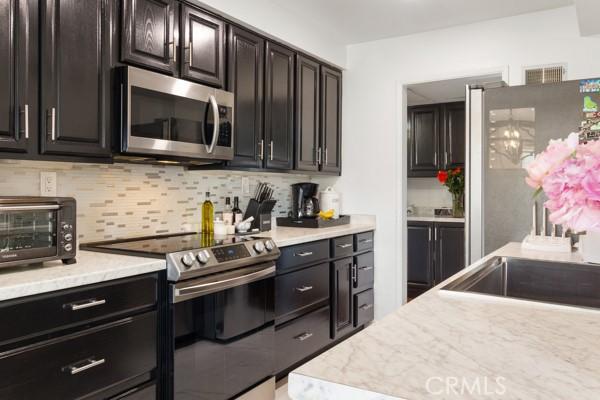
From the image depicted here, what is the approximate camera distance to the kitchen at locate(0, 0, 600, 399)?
3.28 ft

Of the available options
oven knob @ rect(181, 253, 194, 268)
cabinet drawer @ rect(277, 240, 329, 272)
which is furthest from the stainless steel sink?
cabinet drawer @ rect(277, 240, 329, 272)

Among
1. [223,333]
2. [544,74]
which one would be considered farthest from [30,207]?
[544,74]

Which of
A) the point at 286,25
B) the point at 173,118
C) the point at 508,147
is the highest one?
the point at 286,25

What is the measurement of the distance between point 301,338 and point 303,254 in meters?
0.53

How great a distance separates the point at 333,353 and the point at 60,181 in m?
1.97

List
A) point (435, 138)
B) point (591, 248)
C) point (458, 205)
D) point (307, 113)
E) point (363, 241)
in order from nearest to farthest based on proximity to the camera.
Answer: point (591, 248), point (307, 113), point (363, 241), point (458, 205), point (435, 138)

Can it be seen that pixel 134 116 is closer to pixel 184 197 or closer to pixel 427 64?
pixel 184 197

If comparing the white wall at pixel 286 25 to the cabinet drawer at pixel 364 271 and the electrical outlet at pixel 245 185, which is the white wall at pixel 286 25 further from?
the cabinet drawer at pixel 364 271

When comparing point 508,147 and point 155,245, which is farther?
point 508,147

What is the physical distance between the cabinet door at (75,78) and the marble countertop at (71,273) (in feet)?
1.54

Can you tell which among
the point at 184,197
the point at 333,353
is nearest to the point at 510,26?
the point at 184,197

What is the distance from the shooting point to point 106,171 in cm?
247

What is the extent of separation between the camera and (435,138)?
5301 millimetres

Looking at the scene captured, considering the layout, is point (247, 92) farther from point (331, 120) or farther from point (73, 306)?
point (73, 306)
